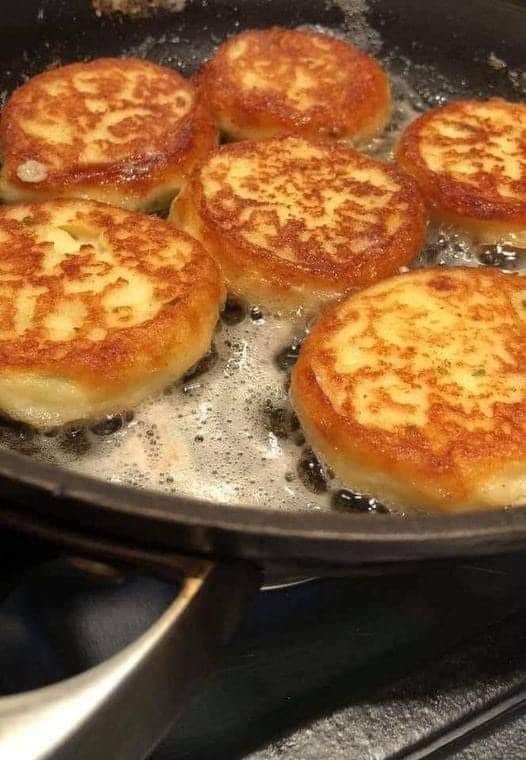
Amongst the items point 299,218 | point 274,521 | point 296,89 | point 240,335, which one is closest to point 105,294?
point 240,335

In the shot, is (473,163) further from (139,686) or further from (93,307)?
(139,686)

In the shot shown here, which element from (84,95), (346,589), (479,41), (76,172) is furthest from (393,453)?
(479,41)

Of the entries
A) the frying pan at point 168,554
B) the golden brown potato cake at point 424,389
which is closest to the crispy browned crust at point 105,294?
the golden brown potato cake at point 424,389

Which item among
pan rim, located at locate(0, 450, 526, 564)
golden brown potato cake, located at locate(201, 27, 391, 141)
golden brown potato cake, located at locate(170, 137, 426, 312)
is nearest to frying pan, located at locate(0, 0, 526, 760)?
pan rim, located at locate(0, 450, 526, 564)

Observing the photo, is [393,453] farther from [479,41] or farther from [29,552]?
[479,41]

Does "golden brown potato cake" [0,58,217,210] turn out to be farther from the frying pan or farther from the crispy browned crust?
the frying pan

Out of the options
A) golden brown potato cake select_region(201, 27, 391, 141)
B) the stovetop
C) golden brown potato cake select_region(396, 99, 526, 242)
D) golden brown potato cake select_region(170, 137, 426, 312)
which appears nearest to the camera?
the stovetop

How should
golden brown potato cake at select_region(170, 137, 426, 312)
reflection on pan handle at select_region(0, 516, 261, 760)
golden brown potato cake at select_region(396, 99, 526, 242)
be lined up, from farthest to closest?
golden brown potato cake at select_region(396, 99, 526, 242), golden brown potato cake at select_region(170, 137, 426, 312), reflection on pan handle at select_region(0, 516, 261, 760)
